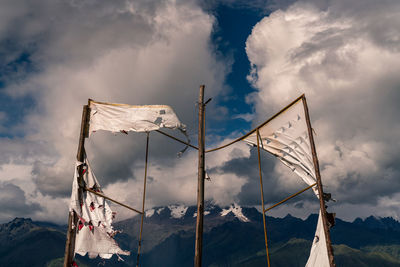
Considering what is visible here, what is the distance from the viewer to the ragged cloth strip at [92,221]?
12219mm

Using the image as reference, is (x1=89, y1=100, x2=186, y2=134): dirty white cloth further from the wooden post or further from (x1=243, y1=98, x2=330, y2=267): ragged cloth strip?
(x1=243, y1=98, x2=330, y2=267): ragged cloth strip

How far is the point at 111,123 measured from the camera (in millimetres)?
14227

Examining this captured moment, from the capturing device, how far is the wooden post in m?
11.8

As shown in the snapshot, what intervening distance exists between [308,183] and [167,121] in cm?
603

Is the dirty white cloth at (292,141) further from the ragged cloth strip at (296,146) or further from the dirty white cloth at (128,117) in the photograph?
the dirty white cloth at (128,117)

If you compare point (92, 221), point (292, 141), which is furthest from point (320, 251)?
point (92, 221)

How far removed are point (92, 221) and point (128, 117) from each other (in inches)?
168

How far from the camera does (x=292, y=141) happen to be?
44.8 ft

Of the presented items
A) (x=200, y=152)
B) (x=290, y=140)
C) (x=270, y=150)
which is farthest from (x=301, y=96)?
(x=200, y=152)

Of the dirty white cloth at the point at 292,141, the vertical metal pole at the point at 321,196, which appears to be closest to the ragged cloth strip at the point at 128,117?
the dirty white cloth at the point at 292,141

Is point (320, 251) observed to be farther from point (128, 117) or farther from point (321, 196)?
point (128, 117)

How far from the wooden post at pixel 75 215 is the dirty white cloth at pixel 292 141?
7256 mm

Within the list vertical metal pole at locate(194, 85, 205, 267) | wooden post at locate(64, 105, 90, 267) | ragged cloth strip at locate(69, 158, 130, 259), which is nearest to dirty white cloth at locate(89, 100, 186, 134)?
wooden post at locate(64, 105, 90, 267)

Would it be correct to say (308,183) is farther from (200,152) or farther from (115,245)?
(115,245)
